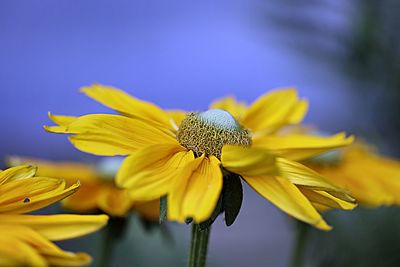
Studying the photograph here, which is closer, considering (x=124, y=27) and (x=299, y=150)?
(x=299, y=150)

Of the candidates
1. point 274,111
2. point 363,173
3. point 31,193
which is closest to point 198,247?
point 31,193

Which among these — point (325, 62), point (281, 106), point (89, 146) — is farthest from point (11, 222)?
point (325, 62)

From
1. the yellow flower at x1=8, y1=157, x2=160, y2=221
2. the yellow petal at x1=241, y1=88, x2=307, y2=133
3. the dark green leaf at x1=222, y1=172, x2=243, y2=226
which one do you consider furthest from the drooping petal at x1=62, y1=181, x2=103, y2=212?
the dark green leaf at x1=222, y1=172, x2=243, y2=226

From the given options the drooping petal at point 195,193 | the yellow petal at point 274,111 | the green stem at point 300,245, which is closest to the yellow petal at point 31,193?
the drooping petal at point 195,193

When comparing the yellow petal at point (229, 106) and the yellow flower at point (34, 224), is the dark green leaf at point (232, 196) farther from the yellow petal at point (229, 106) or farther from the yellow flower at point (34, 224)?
the yellow petal at point (229, 106)

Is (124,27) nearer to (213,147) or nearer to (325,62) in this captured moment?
(325,62)

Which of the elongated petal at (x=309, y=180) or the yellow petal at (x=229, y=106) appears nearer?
the elongated petal at (x=309, y=180)

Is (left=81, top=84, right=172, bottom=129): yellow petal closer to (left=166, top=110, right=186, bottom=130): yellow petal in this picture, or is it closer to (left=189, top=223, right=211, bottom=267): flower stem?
(left=166, top=110, right=186, bottom=130): yellow petal
